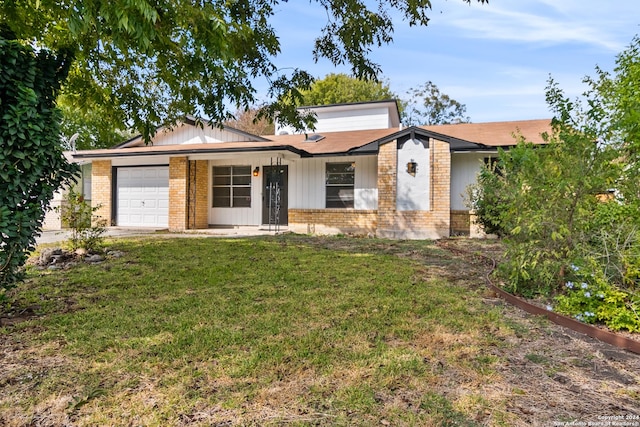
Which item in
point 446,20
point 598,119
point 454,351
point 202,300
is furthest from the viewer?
point 446,20

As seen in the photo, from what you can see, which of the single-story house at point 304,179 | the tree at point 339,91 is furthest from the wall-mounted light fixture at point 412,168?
the tree at point 339,91

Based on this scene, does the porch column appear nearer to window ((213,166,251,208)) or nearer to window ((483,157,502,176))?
window ((213,166,251,208))

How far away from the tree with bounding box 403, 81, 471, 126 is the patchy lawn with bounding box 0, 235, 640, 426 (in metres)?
33.2

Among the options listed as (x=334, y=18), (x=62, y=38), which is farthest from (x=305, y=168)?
(x=62, y=38)

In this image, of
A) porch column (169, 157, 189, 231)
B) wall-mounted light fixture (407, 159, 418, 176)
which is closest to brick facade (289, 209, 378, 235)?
wall-mounted light fixture (407, 159, 418, 176)

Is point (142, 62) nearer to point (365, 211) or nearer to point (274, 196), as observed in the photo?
point (274, 196)

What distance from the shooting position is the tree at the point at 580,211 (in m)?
3.63

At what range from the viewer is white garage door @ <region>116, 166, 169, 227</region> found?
1474 centimetres

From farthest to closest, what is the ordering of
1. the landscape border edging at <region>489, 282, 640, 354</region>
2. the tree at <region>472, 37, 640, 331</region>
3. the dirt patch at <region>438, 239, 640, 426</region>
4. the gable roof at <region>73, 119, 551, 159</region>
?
the gable roof at <region>73, 119, 551, 159</region>
the tree at <region>472, 37, 640, 331</region>
the landscape border edging at <region>489, 282, 640, 354</region>
the dirt patch at <region>438, 239, 640, 426</region>

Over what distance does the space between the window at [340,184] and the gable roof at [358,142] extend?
674 millimetres

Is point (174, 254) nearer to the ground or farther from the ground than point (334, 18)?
nearer to the ground

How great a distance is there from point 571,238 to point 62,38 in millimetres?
7799

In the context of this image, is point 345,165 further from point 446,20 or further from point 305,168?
point 446,20

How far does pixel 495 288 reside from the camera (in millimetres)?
5023
